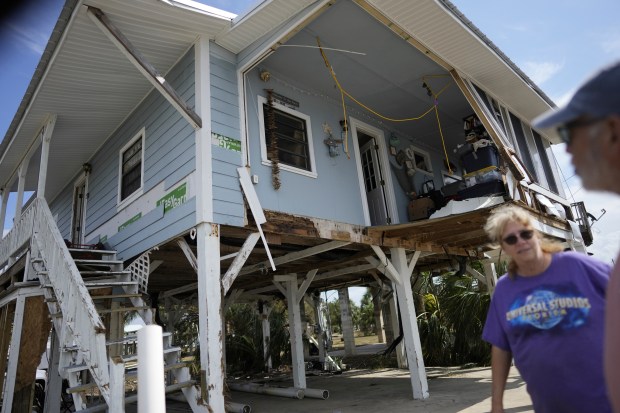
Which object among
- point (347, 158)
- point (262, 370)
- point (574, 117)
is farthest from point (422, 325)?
point (574, 117)

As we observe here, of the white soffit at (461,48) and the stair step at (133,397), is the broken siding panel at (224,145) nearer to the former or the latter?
the stair step at (133,397)

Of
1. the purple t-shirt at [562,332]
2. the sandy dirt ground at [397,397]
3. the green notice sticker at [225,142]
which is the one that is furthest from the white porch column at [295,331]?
the purple t-shirt at [562,332]

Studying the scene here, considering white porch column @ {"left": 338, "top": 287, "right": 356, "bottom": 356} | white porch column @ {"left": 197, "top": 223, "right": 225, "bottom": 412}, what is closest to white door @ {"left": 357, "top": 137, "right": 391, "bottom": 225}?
white porch column @ {"left": 197, "top": 223, "right": 225, "bottom": 412}

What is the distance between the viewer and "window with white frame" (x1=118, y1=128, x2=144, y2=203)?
7.66 meters

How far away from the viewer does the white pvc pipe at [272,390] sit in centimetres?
856

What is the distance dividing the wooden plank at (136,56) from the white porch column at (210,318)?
1592mm

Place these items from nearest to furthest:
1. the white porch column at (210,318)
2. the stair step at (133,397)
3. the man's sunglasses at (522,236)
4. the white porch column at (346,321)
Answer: the man's sunglasses at (522,236)
the stair step at (133,397)
the white porch column at (210,318)
the white porch column at (346,321)

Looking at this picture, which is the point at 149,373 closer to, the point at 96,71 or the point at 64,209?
the point at 96,71

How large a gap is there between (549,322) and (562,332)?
62 mm

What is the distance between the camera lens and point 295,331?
9.67 m

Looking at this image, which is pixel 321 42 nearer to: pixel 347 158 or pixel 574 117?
pixel 347 158

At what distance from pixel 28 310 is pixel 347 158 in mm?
6217

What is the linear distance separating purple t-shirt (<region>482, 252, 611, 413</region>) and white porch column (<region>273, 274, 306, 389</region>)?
8074mm

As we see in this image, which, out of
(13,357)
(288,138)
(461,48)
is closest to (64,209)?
(13,357)
